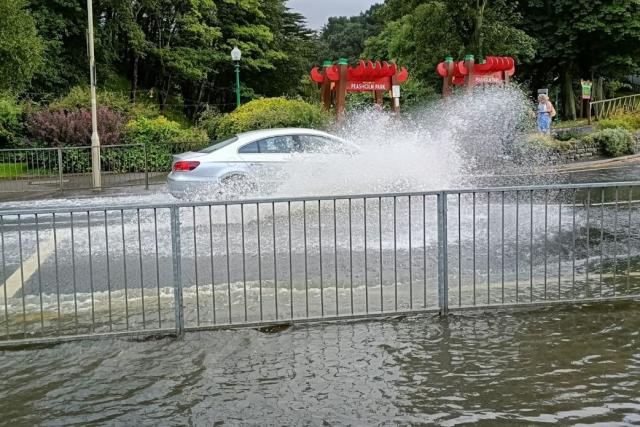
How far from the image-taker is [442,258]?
21.8ft

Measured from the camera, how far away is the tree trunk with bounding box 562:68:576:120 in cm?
4456

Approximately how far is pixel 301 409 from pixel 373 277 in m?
→ 3.70

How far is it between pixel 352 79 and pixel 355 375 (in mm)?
22680

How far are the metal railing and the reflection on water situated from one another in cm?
30

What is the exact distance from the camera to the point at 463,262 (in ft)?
29.7

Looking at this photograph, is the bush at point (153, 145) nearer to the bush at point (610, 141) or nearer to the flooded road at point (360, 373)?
the bush at point (610, 141)

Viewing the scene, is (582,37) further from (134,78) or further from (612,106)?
(134,78)

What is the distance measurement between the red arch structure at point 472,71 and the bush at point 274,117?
25.4 feet

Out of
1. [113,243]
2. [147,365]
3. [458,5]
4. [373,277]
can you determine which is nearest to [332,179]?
[113,243]

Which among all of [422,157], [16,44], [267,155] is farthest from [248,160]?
[16,44]

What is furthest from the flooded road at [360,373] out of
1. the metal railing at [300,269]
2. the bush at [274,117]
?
the bush at [274,117]

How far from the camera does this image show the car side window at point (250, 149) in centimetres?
1476

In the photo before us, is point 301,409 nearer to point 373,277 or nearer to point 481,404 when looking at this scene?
point 481,404

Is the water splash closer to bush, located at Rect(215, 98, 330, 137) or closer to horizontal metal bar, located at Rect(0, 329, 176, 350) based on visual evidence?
bush, located at Rect(215, 98, 330, 137)
